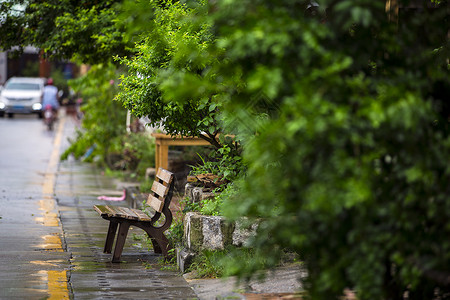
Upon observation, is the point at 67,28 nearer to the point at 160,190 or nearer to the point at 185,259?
the point at 160,190

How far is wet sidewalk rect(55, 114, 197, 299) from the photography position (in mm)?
6883

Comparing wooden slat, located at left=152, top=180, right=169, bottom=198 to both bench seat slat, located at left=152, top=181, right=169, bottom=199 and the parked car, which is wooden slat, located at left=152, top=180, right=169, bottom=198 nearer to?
bench seat slat, located at left=152, top=181, right=169, bottom=199

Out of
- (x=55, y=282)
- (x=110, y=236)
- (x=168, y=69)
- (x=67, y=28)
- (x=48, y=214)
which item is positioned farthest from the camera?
(x=67, y=28)

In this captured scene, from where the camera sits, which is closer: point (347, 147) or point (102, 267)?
point (347, 147)

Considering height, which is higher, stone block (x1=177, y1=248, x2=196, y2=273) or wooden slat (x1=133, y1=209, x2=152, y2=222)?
wooden slat (x1=133, y1=209, x2=152, y2=222)

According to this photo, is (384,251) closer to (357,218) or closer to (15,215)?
(357,218)

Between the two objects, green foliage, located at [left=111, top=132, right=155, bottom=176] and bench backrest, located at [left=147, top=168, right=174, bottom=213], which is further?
green foliage, located at [left=111, top=132, right=155, bottom=176]

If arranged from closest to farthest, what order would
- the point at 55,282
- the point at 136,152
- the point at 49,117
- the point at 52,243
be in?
the point at 55,282
the point at 52,243
the point at 136,152
the point at 49,117

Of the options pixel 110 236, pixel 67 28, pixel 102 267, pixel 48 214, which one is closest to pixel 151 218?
pixel 110 236

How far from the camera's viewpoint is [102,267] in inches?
316

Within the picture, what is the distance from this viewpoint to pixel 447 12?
475 centimetres

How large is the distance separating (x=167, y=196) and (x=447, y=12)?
14.1 feet

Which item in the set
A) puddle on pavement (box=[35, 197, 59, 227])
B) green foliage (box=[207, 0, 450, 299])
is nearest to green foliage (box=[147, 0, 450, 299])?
green foliage (box=[207, 0, 450, 299])

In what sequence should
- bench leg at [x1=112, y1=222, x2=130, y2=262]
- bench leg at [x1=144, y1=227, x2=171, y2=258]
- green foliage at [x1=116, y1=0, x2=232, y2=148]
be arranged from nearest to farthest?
green foliage at [x1=116, y1=0, x2=232, y2=148] < bench leg at [x1=112, y1=222, x2=130, y2=262] < bench leg at [x1=144, y1=227, x2=171, y2=258]
